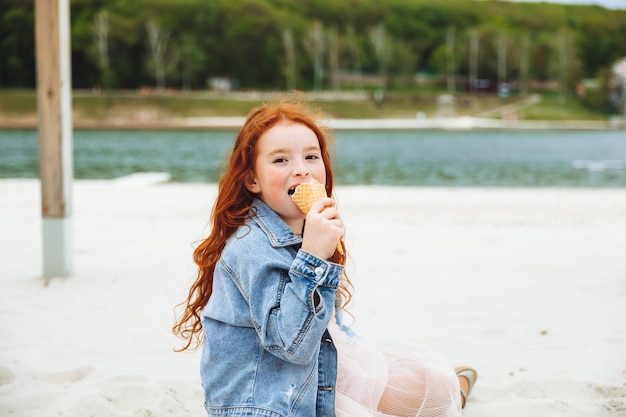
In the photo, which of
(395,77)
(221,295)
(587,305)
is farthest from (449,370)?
(395,77)

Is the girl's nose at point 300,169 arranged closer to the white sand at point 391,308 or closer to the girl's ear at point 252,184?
the girl's ear at point 252,184

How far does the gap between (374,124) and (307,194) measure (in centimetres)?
6572

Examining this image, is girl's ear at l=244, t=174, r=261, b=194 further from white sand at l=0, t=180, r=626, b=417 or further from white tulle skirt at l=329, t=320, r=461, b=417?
white sand at l=0, t=180, r=626, b=417

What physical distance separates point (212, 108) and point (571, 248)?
62370mm

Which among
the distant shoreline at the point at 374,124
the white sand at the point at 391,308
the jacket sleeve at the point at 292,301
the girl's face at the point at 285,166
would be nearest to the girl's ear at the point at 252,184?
the girl's face at the point at 285,166

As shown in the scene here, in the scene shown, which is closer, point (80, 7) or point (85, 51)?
point (85, 51)

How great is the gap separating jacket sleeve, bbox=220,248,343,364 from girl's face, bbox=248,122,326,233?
0.22m

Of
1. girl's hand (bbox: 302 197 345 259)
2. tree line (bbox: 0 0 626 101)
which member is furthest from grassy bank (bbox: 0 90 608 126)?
girl's hand (bbox: 302 197 345 259)

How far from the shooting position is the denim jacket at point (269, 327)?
170 centimetres

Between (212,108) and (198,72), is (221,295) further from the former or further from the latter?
(198,72)

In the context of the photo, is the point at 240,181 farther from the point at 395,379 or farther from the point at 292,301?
the point at 395,379

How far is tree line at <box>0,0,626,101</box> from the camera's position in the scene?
81500 millimetres

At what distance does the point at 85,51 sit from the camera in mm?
79750

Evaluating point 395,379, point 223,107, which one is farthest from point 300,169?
point 223,107
